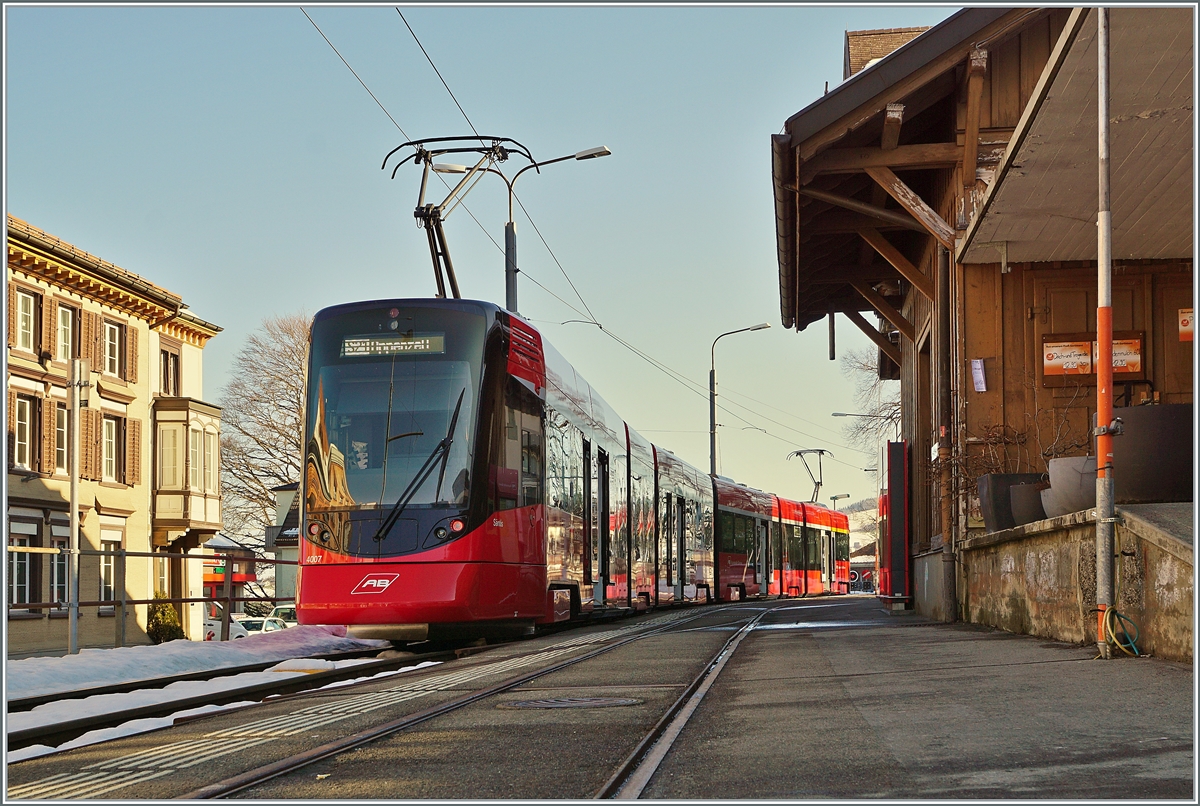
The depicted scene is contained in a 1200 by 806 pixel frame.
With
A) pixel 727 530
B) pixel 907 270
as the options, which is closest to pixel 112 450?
pixel 727 530

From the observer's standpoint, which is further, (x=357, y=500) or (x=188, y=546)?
(x=188, y=546)

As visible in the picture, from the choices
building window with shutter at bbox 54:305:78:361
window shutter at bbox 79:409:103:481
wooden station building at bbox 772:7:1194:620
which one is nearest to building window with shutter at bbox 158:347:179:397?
window shutter at bbox 79:409:103:481

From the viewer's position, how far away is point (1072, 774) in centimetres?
508

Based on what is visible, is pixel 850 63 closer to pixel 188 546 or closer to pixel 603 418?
pixel 603 418

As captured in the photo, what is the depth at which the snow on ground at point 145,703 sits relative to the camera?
770 cm

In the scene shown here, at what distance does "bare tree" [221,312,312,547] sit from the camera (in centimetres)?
5116

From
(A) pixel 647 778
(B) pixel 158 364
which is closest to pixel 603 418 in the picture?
(A) pixel 647 778

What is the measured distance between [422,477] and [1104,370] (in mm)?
6805

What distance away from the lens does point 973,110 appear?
1659cm

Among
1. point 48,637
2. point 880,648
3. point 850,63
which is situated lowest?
point 48,637

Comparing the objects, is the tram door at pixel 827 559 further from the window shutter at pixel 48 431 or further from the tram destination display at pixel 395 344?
the tram destination display at pixel 395 344

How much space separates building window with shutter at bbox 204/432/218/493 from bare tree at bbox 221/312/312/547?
15.4 feet

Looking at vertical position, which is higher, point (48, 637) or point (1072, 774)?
point (1072, 774)

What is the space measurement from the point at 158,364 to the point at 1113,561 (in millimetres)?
38722
